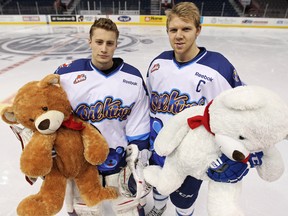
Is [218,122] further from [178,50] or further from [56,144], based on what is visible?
[56,144]

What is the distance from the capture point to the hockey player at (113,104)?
41.3 inches

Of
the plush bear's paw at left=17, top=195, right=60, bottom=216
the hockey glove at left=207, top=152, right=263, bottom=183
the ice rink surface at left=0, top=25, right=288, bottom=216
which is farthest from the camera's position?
the ice rink surface at left=0, top=25, right=288, bottom=216

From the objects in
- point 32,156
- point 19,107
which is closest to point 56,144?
point 32,156

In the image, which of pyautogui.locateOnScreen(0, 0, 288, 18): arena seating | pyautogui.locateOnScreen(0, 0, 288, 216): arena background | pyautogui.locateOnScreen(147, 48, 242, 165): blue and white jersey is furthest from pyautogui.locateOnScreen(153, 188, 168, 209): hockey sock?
pyautogui.locateOnScreen(0, 0, 288, 18): arena seating

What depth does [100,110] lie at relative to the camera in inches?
41.6

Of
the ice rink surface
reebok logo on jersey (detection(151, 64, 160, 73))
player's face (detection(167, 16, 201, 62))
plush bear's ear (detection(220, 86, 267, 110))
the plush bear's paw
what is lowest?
the ice rink surface

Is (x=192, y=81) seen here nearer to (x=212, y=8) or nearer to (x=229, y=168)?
(x=229, y=168)

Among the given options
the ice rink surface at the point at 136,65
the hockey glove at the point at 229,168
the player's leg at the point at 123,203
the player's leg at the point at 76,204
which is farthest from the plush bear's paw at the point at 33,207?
the hockey glove at the point at 229,168

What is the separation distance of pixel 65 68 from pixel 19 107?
0.30 meters

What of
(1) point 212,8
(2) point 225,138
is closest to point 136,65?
(2) point 225,138

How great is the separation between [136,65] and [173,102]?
10.8ft

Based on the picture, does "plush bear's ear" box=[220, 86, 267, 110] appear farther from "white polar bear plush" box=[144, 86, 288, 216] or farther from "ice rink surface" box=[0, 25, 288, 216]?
"ice rink surface" box=[0, 25, 288, 216]

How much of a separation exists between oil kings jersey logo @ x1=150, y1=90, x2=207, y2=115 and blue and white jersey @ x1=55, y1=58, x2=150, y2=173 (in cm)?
8

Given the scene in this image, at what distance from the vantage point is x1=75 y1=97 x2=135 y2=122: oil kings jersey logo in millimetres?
1052
